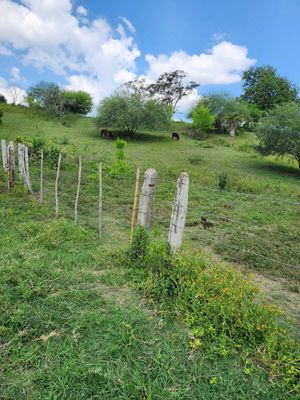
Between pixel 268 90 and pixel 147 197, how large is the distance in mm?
44406

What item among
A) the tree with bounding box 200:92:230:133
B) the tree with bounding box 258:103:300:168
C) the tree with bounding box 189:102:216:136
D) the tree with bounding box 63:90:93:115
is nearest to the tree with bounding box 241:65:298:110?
the tree with bounding box 200:92:230:133

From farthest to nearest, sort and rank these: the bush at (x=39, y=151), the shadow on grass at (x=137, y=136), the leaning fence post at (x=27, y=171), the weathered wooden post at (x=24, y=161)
Answer: the shadow on grass at (x=137, y=136) < the bush at (x=39, y=151) < the weathered wooden post at (x=24, y=161) < the leaning fence post at (x=27, y=171)

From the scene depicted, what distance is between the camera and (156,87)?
43.9m

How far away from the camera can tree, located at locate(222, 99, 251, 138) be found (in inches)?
1212

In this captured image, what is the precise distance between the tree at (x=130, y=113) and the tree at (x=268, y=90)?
23.9m

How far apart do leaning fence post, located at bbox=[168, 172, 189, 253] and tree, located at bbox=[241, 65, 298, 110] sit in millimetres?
42405

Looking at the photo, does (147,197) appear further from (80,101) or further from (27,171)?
(80,101)

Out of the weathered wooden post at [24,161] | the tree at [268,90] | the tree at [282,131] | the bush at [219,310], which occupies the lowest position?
the bush at [219,310]

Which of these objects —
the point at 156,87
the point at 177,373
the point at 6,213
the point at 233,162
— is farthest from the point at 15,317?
the point at 156,87

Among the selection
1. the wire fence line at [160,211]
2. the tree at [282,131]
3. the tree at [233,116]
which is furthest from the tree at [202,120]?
the wire fence line at [160,211]

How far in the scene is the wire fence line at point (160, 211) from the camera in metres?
5.93

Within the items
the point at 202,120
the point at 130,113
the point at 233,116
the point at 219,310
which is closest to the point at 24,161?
the point at 219,310

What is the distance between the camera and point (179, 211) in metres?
4.28

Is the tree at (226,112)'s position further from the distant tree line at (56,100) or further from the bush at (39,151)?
the bush at (39,151)
